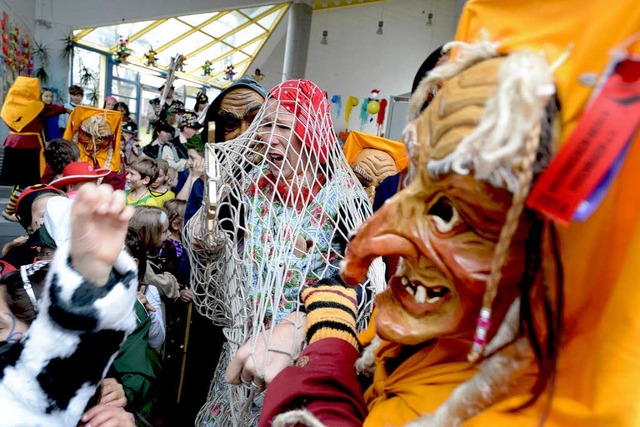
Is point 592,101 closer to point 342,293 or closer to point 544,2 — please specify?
point 544,2

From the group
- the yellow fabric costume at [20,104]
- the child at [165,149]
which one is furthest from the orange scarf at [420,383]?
the yellow fabric costume at [20,104]

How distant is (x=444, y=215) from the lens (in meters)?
0.53

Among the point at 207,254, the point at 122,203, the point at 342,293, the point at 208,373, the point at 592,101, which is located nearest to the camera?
the point at 592,101

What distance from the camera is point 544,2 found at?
0.50 metres

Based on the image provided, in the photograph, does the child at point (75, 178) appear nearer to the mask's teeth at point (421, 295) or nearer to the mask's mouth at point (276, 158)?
the mask's mouth at point (276, 158)

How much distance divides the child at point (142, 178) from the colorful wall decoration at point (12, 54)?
11.9ft

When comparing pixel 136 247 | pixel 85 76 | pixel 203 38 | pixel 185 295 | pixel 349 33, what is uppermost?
pixel 349 33

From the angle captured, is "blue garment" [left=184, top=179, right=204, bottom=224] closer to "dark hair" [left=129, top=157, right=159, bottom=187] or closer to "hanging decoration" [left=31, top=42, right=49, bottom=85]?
"dark hair" [left=129, top=157, right=159, bottom=187]

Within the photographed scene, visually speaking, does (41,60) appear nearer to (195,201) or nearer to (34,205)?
(34,205)

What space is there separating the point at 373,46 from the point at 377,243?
30.1ft

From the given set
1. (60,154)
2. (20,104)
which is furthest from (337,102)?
(60,154)

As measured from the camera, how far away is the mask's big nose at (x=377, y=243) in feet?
1.74

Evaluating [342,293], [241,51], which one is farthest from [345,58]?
[342,293]

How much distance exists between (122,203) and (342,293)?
1.44 ft
